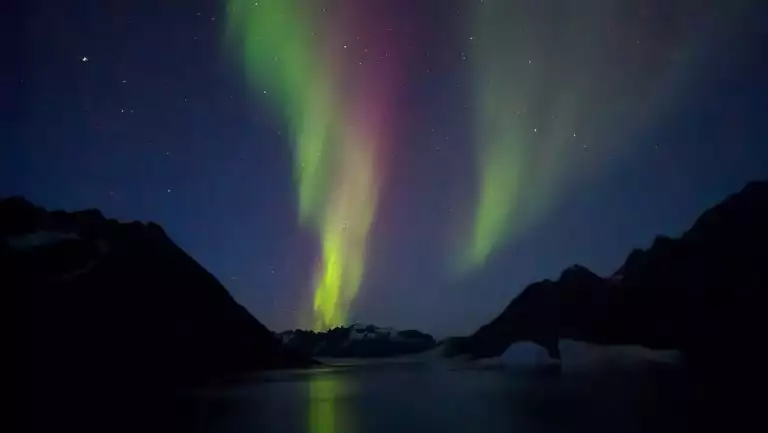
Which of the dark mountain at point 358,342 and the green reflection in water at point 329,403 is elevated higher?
the dark mountain at point 358,342

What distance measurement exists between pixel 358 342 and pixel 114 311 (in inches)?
59.5

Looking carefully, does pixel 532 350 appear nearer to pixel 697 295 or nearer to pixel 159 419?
pixel 697 295

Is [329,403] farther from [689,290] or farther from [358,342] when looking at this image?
[689,290]

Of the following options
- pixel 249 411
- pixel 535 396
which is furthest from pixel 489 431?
pixel 249 411

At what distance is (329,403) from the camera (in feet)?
13.6

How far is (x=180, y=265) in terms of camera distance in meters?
4.35

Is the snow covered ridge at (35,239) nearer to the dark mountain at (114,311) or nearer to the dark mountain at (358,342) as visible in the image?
the dark mountain at (114,311)

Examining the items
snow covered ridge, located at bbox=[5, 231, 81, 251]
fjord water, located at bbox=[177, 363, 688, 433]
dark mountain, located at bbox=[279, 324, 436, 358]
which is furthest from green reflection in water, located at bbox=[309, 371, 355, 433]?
snow covered ridge, located at bbox=[5, 231, 81, 251]

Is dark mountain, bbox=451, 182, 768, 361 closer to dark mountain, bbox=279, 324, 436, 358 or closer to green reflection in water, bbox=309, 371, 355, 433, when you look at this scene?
dark mountain, bbox=279, 324, 436, 358

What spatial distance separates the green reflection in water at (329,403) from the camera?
393 centimetres

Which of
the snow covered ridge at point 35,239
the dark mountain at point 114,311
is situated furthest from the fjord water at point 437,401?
the snow covered ridge at point 35,239

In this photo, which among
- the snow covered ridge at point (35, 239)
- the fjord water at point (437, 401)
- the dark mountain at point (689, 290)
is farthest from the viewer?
the snow covered ridge at point (35, 239)

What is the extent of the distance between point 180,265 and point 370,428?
1.50m

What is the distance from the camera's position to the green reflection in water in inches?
155
